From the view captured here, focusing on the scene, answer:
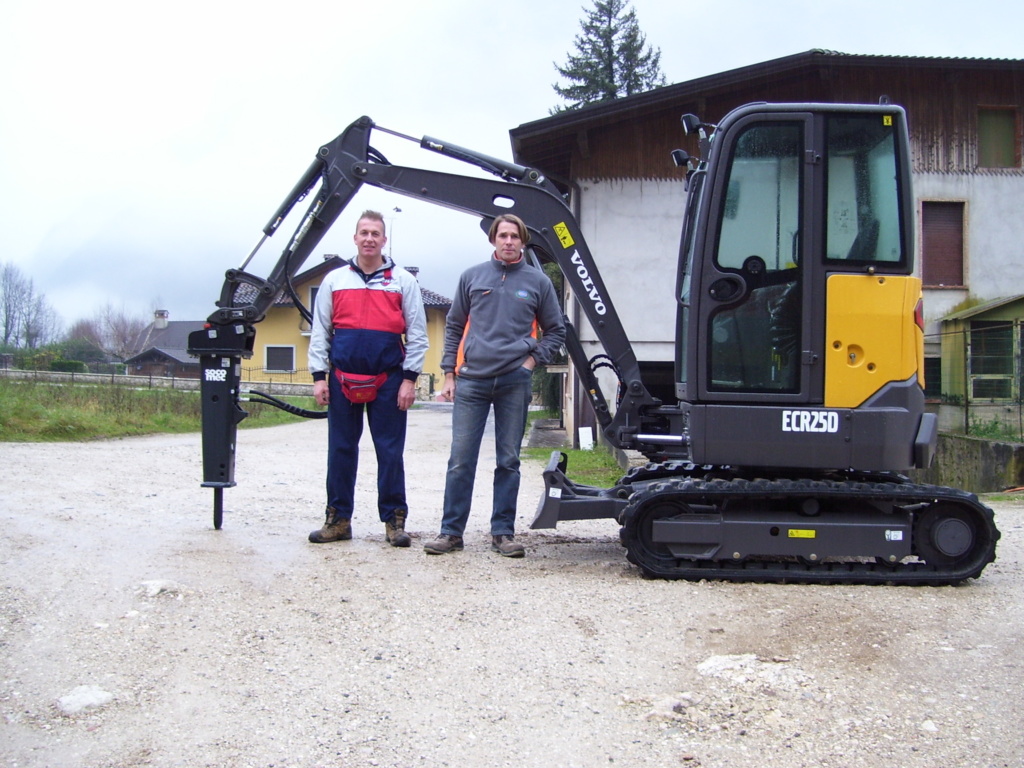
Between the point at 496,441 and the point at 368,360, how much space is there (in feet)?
3.01

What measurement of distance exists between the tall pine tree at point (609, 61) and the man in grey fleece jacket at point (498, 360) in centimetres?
3626

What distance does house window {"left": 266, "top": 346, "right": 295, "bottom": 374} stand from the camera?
1772 inches

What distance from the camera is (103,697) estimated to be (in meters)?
3.31

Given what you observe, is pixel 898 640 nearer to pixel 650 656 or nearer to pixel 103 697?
pixel 650 656

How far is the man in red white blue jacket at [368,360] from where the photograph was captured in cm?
584

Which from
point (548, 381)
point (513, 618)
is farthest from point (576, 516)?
point (548, 381)

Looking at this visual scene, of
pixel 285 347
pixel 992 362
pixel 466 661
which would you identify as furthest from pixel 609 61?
pixel 466 661

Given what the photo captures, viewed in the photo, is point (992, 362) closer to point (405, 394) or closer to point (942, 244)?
point (942, 244)

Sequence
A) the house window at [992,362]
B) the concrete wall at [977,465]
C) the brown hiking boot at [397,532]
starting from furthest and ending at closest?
1. the house window at [992,362]
2. the concrete wall at [977,465]
3. the brown hiking boot at [397,532]

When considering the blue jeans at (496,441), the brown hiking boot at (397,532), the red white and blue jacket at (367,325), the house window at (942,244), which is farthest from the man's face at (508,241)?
the house window at (942,244)

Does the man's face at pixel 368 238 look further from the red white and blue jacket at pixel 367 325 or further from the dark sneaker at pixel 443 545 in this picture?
the dark sneaker at pixel 443 545

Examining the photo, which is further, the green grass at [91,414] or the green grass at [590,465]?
the green grass at [91,414]

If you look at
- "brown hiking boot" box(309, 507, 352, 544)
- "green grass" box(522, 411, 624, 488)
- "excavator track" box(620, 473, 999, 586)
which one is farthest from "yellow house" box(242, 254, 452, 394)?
"excavator track" box(620, 473, 999, 586)

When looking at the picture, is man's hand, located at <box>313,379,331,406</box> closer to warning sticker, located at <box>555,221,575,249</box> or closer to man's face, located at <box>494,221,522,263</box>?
man's face, located at <box>494,221,522,263</box>
